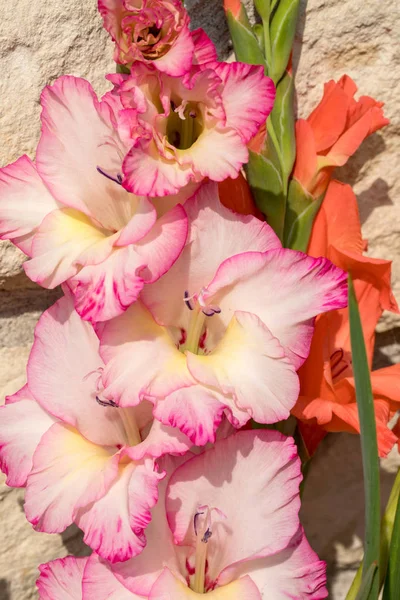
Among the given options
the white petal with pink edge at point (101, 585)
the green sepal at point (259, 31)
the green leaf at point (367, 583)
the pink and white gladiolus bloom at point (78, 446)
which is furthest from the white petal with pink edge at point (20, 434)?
the green sepal at point (259, 31)

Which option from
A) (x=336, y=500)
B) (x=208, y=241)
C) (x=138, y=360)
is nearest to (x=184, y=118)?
(x=208, y=241)

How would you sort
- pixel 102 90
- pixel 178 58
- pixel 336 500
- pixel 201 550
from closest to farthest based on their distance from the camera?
pixel 178 58 → pixel 201 550 → pixel 102 90 → pixel 336 500

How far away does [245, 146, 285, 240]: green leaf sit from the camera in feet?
2.55

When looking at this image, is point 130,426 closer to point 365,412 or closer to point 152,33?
point 365,412

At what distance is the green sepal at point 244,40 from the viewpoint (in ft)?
2.55

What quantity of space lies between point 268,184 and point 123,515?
352 millimetres

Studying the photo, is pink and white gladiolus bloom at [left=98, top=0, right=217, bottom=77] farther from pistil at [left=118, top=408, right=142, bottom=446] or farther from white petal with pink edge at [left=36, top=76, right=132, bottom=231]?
pistil at [left=118, top=408, right=142, bottom=446]

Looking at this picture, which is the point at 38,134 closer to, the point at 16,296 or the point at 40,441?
the point at 16,296

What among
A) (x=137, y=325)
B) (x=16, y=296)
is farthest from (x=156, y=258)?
(x=16, y=296)

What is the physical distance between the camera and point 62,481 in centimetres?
70

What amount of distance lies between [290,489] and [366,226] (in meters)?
0.40

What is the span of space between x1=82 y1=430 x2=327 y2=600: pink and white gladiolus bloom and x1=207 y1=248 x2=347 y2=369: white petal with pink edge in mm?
100

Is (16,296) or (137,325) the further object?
(16,296)

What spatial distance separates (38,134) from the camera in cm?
85
